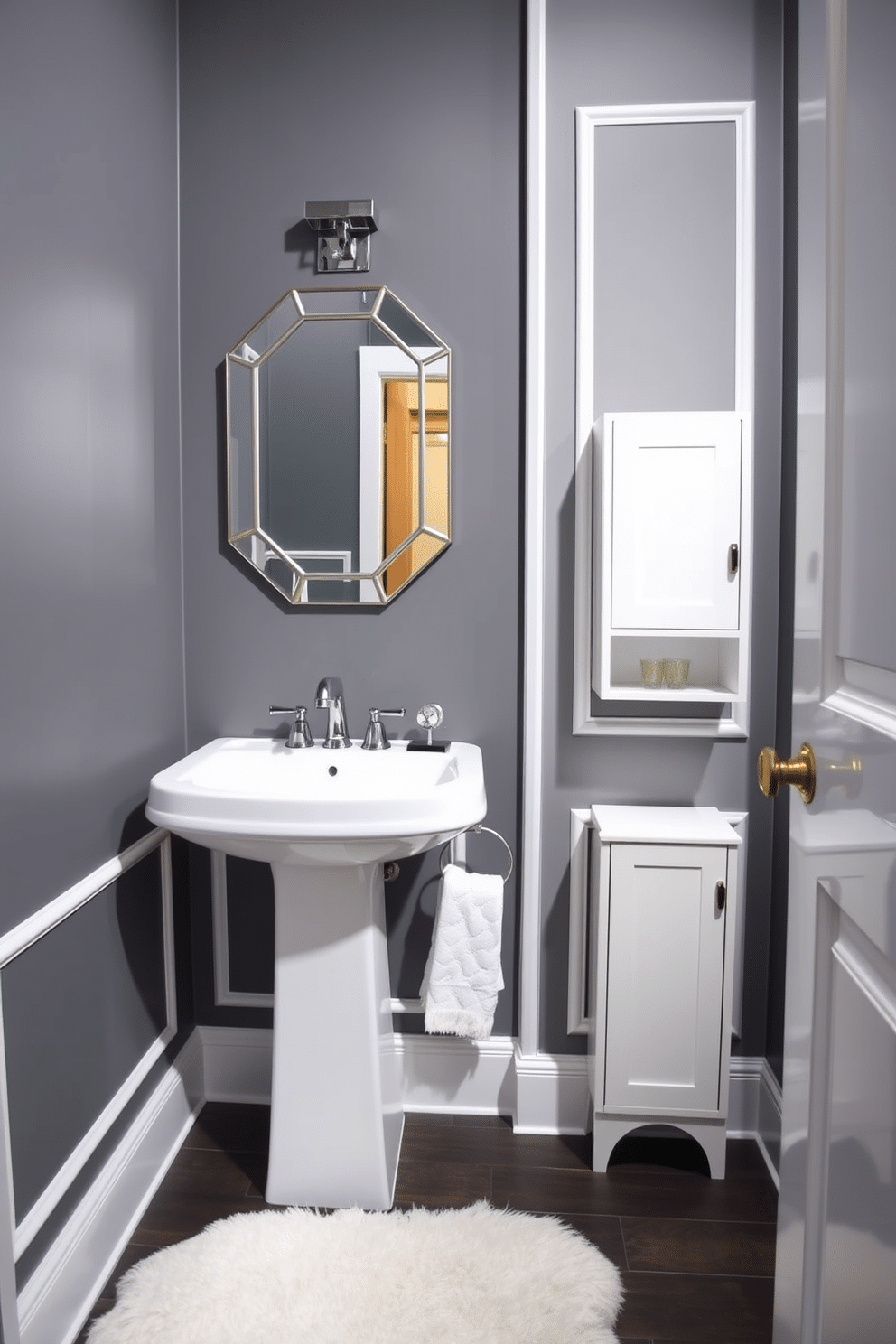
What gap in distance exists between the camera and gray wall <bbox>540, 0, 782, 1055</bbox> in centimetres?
201

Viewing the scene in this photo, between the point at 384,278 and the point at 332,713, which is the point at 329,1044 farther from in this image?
the point at 384,278

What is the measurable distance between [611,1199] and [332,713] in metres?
1.11

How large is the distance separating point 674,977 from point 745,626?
706 millimetres

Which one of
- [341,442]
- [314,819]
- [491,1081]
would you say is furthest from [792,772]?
[491,1081]

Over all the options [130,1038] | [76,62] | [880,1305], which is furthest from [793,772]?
[76,62]

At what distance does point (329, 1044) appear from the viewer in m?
1.84

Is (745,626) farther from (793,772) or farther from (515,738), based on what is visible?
(793,772)

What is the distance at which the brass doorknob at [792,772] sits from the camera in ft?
2.90

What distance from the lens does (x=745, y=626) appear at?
1.93 m

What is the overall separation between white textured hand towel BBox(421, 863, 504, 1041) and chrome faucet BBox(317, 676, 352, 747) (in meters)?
0.36

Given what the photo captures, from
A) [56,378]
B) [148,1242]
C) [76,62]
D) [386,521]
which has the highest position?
[76,62]

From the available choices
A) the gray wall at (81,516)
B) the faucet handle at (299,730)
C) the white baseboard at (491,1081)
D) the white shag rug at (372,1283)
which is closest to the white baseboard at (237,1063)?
the white baseboard at (491,1081)

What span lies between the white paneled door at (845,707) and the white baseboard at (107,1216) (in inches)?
Answer: 43.1

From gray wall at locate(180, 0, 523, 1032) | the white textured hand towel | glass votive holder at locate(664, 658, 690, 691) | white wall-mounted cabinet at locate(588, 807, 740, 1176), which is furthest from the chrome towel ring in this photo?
glass votive holder at locate(664, 658, 690, 691)
